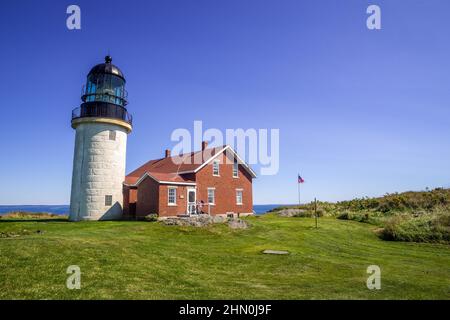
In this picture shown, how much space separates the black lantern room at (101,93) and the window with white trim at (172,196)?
793 cm

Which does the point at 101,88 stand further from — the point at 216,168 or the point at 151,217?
the point at 216,168

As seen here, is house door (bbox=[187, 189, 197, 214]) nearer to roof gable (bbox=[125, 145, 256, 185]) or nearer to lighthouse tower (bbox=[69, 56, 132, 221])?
roof gable (bbox=[125, 145, 256, 185])

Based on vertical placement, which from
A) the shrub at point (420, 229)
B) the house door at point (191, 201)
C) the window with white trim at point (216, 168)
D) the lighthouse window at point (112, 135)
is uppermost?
the lighthouse window at point (112, 135)

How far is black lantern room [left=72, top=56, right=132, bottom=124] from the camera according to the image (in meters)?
26.7

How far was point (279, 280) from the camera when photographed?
9.52 metres

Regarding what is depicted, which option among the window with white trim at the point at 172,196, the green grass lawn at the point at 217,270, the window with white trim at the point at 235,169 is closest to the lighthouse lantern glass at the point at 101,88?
the window with white trim at the point at 172,196

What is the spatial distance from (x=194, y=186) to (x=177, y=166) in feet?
14.8

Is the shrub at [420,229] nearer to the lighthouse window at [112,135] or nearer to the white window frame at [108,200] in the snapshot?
the white window frame at [108,200]

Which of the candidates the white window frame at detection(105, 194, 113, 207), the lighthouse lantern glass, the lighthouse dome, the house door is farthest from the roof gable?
the lighthouse dome

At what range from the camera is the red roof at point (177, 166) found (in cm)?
2870

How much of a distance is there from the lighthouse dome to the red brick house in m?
9.30

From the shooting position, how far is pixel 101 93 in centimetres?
2672
